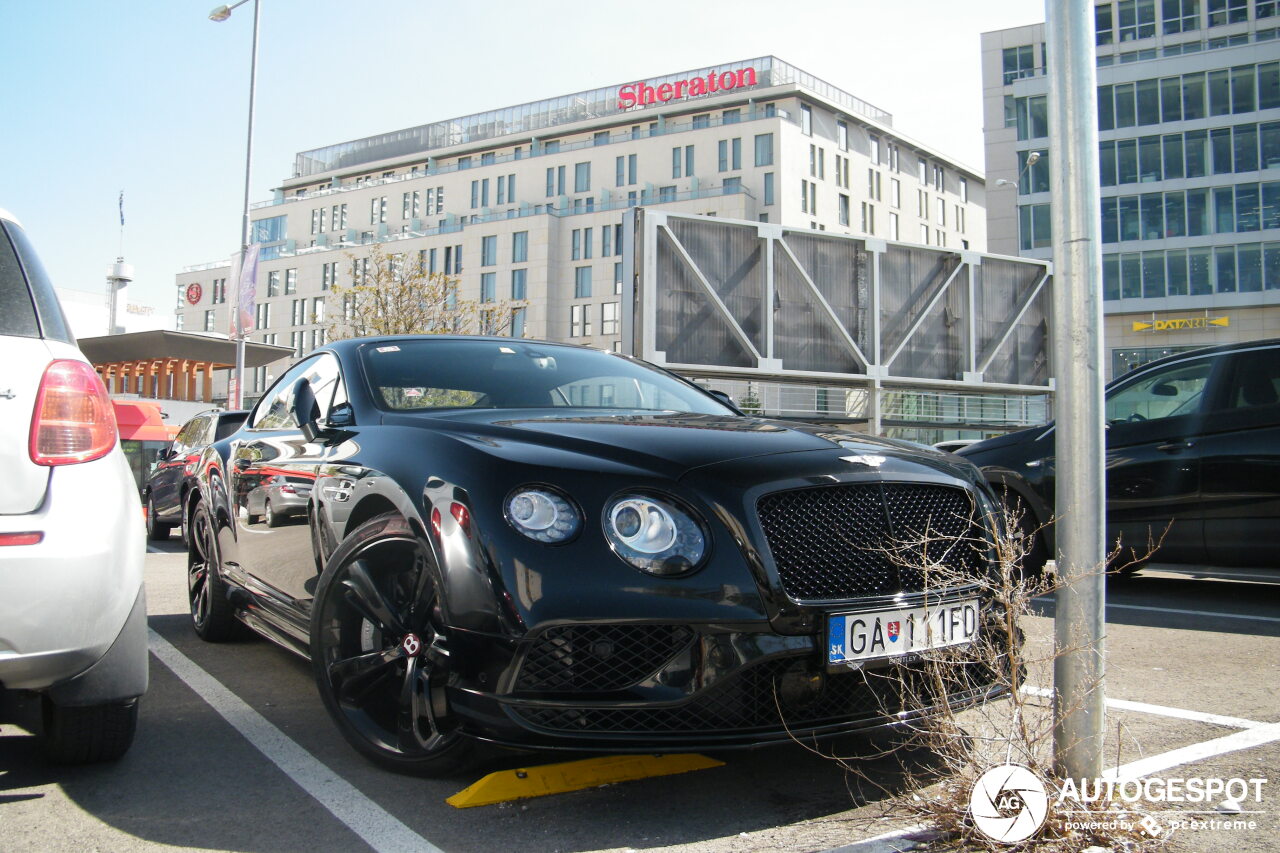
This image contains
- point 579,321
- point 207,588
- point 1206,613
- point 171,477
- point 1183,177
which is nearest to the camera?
point 207,588

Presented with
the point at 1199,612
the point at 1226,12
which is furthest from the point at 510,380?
the point at 1226,12

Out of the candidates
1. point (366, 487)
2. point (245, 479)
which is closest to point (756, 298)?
point (245, 479)

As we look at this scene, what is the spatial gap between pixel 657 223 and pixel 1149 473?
7573 millimetres

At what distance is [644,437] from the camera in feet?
9.93

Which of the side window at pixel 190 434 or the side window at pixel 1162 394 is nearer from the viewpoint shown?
the side window at pixel 1162 394

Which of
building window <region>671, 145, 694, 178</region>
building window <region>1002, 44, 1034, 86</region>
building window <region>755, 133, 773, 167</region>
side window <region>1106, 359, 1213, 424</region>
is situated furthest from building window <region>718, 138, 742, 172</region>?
side window <region>1106, 359, 1213, 424</region>

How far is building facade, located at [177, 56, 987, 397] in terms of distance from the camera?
6219cm

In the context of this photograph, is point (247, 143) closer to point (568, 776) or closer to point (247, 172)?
point (247, 172)

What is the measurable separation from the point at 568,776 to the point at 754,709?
0.67 metres

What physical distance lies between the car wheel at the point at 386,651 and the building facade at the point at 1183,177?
132 feet

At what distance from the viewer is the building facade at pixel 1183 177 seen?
40812 millimetres

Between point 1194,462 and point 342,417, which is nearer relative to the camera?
point 342,417

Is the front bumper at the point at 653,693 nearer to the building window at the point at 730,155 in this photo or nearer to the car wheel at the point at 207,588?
the car wheel at the point at 207,588

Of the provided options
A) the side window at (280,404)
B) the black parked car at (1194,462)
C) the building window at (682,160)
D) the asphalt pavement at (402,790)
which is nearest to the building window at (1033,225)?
the building window at (682,160)
